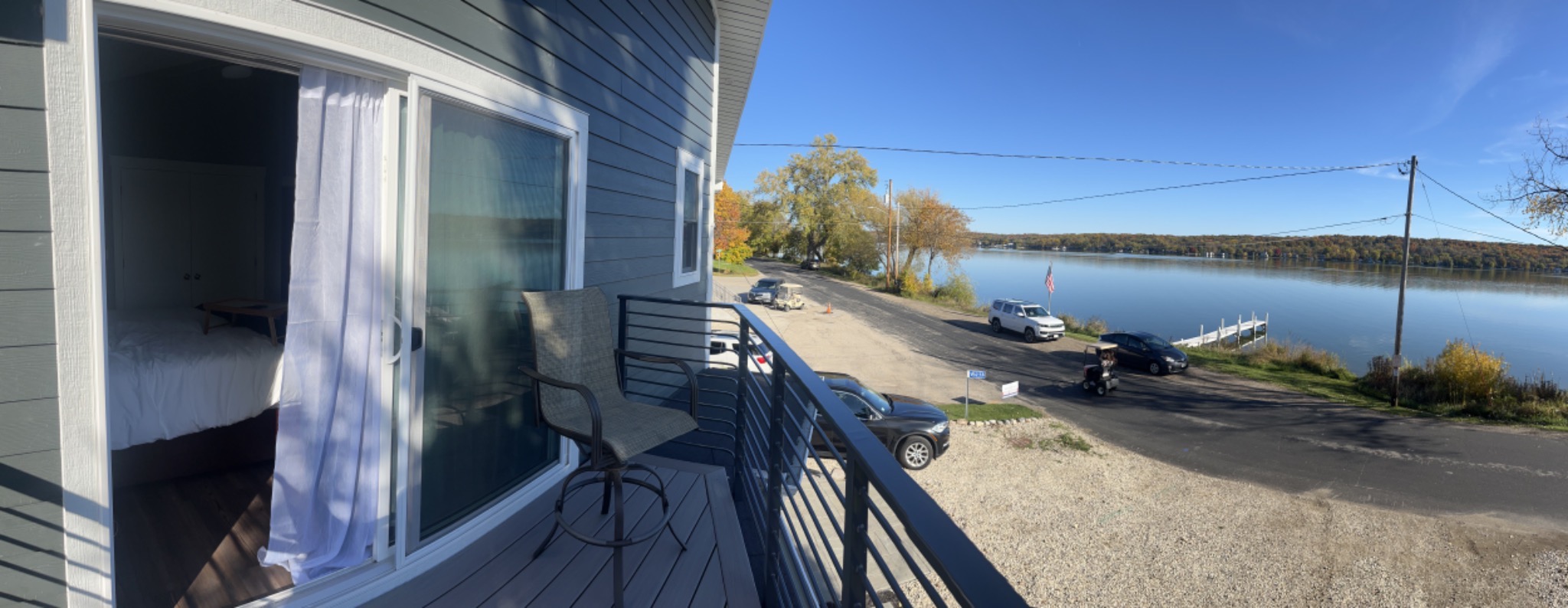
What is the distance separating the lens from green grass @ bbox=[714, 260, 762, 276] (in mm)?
39812

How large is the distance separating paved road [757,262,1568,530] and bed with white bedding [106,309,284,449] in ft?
37.6

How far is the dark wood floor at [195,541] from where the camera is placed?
1961 mm

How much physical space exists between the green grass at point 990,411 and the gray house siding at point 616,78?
26.7 ft

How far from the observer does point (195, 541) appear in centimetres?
229

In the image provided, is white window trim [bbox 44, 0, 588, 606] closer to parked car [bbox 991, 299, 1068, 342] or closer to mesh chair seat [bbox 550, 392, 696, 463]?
mesh chair seat [bbox 550, 392, 696, 463]

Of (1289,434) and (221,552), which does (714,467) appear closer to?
(221,552)

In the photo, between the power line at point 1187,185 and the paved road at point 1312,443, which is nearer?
the paved road at point 1312,443

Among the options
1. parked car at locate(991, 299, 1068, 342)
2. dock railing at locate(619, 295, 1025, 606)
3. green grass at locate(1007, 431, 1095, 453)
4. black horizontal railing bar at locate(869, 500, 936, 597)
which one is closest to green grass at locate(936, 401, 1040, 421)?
green grass at locate(1007, 431, 1095, 453)

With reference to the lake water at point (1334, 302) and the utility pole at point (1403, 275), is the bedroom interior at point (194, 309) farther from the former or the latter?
the lake water at point (1334, 302)

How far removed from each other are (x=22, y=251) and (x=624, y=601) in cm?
158

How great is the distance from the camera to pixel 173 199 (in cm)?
379

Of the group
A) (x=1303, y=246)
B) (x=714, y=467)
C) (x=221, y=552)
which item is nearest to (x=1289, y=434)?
(x=714, y=467)

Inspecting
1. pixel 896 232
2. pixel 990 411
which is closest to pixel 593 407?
pixel 990 411

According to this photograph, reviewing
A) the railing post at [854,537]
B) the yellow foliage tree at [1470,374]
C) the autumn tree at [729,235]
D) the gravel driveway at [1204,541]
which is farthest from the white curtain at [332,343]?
the autumn tree at [729,235]
